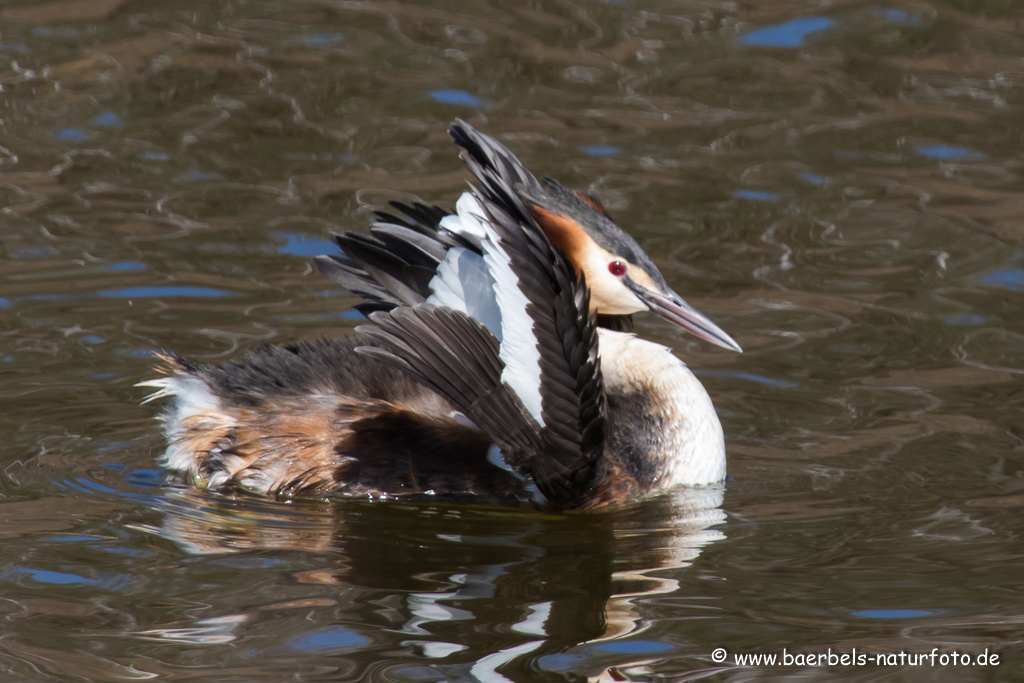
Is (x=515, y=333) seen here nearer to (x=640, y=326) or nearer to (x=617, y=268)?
(x=617, y=268)

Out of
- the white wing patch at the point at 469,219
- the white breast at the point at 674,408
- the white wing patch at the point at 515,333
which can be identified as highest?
the white wing patch at the point at 469,219

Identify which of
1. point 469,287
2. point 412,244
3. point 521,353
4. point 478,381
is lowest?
point 478,381

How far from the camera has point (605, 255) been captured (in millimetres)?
5461

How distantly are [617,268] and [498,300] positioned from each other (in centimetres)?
74

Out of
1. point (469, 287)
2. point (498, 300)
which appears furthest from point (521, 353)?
point (469, 287)

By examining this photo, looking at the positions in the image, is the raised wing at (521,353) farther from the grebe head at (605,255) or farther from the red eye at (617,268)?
the red eye at (617,268)

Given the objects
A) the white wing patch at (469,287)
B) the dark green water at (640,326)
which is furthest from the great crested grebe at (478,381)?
the dark green water at (640,326)

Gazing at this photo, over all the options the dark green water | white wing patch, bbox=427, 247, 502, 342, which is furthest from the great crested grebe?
the dark green water

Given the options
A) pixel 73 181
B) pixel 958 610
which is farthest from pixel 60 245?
pixel 958 610

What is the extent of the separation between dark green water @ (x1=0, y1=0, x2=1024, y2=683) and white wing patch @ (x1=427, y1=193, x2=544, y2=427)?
0.53 m

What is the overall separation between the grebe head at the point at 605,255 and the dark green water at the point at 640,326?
681 millimetres

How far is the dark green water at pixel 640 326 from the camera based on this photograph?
4.27 metres

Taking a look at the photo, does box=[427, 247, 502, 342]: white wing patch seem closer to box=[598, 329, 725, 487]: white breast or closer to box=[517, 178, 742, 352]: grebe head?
box=[517, 178, 742, 352]: grebe head

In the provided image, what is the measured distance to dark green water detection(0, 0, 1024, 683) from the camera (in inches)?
168
